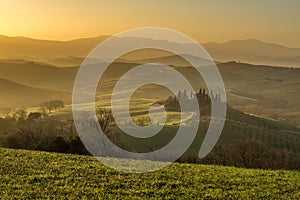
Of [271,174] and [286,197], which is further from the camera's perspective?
[271,174]

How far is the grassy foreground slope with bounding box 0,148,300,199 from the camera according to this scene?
62.3 feet

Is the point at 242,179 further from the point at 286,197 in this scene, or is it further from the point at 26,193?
the point at 26,193

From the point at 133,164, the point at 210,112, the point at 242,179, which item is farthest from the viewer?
the point at 210,112

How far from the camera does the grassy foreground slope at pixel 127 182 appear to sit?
19.0 metres

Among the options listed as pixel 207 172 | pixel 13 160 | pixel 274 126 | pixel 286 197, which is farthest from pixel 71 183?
pixel 274 126

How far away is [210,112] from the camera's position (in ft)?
635

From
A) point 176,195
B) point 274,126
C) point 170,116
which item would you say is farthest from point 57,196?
point 274,126

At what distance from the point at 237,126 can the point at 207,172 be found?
136m

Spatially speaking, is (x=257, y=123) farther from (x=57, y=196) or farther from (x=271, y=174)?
(x=57, y=196)

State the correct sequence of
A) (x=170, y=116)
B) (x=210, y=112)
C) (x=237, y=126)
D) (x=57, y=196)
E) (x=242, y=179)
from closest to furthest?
(x=57, y=196) → (x=242, y=179) → (x=237, y=126) → (x=170, y=116) → (x=210, y=112)

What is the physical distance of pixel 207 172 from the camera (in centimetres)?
2542

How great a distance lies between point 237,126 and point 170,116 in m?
35.7

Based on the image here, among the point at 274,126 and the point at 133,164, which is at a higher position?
the point at 133,164

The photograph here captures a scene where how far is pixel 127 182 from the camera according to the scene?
842 inches
